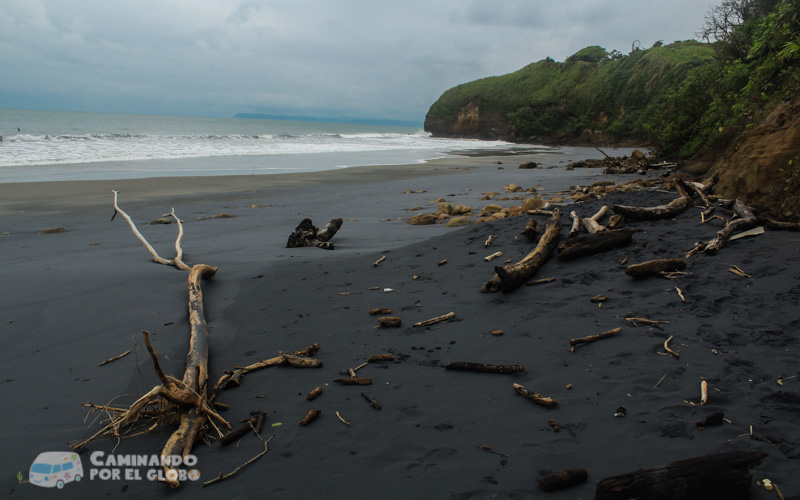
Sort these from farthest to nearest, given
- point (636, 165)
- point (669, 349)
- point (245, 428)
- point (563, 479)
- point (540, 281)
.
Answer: point (636, 165) → point (540, 281) → point (669, 349) → point (245, 428) → point (563, 479)

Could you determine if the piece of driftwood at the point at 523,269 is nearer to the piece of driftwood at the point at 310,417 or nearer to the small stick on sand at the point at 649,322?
the small stick on sand at the point at 649,322

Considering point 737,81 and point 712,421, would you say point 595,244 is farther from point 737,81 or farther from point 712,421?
point 737,81

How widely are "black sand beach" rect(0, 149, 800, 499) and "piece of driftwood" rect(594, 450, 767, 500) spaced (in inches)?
6.9

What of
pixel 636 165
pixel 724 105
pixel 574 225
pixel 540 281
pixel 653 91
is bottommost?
pixel 540 281

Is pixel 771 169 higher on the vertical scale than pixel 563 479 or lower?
higher

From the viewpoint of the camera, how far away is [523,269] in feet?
14.5

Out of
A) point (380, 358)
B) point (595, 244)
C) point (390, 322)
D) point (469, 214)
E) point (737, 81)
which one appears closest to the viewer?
point (380, 358)

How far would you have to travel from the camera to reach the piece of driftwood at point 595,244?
4750 mm

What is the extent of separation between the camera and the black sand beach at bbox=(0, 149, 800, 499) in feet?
7.25

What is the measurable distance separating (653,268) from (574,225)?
1.54 m

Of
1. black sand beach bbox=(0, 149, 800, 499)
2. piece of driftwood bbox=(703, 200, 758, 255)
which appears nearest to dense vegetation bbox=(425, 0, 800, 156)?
piece of driftwood bbox=(703, 200, 758, 255)

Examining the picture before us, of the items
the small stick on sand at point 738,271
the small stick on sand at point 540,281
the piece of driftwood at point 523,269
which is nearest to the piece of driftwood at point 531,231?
the piece of driftwood at point 523,269

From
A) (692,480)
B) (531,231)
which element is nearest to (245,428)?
(692,480)

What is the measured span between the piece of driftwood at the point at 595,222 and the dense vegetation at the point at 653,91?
258 cm
